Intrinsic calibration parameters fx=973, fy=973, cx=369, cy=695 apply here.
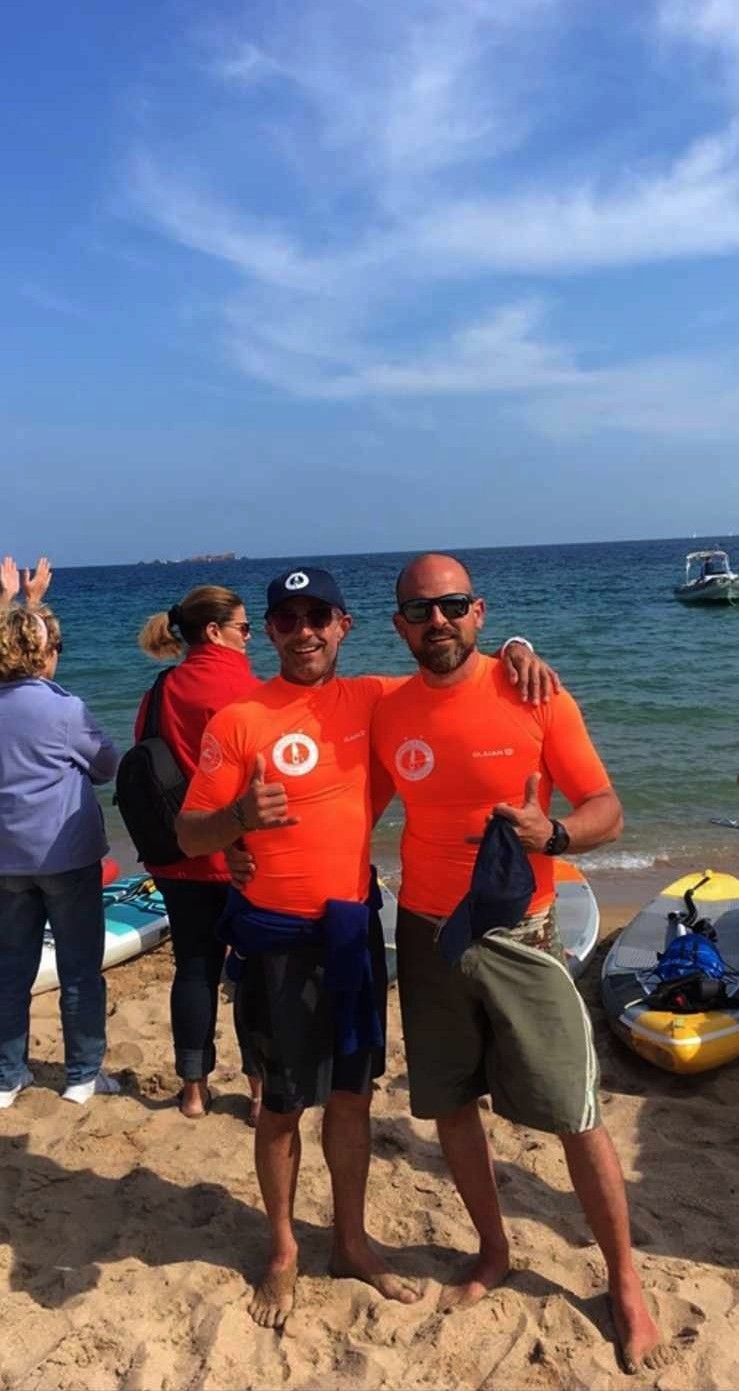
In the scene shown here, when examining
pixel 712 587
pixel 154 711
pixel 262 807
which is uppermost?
pixel 154 711

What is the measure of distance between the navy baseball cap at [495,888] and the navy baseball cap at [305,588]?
79 centimetres

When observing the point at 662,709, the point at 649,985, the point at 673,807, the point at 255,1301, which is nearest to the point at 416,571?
the point at 255,1301

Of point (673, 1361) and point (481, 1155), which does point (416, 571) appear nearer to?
point (481, 1155)

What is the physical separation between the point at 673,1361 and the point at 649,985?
7.88ft

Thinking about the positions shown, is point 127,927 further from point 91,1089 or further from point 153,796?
point 153,796

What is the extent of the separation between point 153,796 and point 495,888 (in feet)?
5.20

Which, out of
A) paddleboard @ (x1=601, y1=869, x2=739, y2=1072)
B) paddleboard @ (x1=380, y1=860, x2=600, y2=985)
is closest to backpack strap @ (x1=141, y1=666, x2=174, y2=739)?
paddleboard @ (x1=380, y1=860, x2=600, y2=985)

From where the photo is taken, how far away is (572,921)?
598 centimetres

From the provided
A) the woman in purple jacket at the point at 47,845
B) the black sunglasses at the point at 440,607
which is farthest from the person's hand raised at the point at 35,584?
the black sunglasses at the point at 440,607

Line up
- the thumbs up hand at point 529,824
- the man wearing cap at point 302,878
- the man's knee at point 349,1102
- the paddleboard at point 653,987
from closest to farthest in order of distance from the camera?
the thumbs up hand at point 529,824 < the man wearing cap at point 302,878 < the man's knee at point 349,1102 < the paddleboard at point 653,987

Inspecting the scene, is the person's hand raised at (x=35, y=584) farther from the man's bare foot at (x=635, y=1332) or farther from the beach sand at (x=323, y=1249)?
the man's bare foot at (x=635, y=1332)

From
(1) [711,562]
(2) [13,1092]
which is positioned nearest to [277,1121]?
(2) [13,1092]

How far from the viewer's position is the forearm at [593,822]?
2.62m

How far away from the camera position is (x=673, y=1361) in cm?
264
